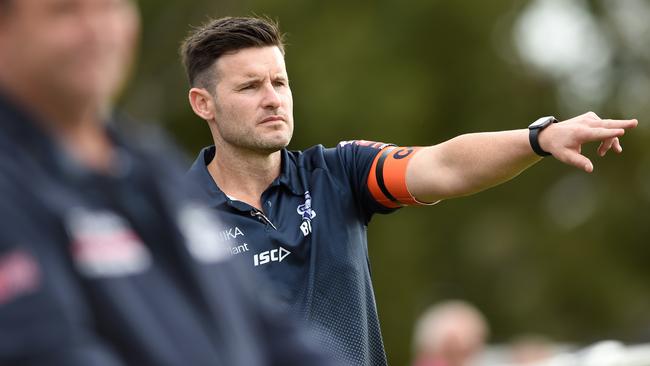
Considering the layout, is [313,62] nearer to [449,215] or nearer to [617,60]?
[449,215]

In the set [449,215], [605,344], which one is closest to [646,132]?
[449,215]

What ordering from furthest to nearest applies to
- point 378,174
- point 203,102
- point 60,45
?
point 203,102, point 378,174, point 60,45

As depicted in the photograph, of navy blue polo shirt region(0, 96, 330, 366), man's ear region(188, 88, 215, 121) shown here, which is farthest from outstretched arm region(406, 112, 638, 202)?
navy blue polo shirt region(0, 96, 330, 366)

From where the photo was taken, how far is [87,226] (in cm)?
231

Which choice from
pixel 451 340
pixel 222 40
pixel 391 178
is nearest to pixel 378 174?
pixel 391 178

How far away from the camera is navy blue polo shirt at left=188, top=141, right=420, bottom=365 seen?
5.96m

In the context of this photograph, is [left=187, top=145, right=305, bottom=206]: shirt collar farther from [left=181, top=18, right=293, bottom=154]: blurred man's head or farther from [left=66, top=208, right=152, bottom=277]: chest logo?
[left=66, top=208, right=152, bottom=277]: chest logo

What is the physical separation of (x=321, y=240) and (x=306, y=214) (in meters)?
0.15

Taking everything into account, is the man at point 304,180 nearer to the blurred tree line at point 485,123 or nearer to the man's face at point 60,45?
the man's face at point 60,45

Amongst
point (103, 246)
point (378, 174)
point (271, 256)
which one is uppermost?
point (378, 174)

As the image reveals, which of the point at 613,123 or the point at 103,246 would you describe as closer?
the point at 103,246

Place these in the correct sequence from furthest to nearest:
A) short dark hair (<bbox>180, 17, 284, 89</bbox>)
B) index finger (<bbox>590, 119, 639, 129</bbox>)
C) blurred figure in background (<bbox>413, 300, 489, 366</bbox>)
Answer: blurred figure in background (<bbox>413, 300, 489, 366</bbox>), short dark hair (<bbox>180, 17, 284, 89</bbox>), index finger (<bbox>590, 119, 639, 129</bbox>)

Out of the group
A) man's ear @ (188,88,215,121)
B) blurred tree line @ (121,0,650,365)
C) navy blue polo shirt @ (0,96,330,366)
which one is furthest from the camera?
blurred tree line @ (121,0,650,365)

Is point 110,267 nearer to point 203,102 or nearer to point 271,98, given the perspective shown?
point 271,98
